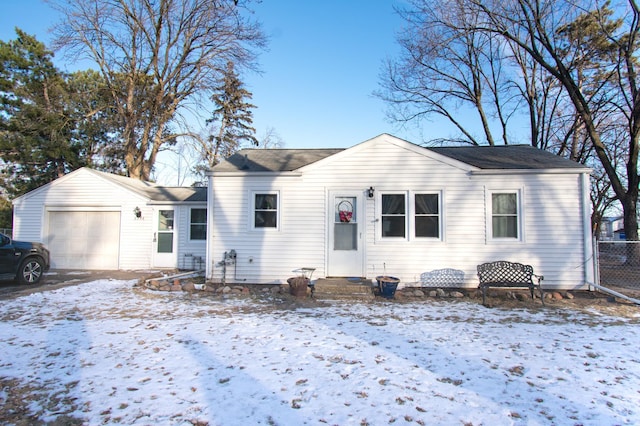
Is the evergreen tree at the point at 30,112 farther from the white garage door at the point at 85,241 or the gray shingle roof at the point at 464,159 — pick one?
the gray shingle roof at the point at 464,159

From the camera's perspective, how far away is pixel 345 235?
9055mm

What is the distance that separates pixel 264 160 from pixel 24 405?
8294 millimetres

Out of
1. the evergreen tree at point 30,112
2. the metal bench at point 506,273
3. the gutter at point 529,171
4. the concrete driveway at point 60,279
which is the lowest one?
the concrete driveway at point 60,279

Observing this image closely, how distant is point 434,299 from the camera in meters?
7.83

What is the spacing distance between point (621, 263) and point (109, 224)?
18357mm

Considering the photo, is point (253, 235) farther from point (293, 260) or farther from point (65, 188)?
point (65, 188)

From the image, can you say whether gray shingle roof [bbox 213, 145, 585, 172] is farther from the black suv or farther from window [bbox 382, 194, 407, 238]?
the black suv

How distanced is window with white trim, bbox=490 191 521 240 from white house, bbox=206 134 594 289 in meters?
0.03

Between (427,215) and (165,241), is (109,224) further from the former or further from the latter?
(427,215)

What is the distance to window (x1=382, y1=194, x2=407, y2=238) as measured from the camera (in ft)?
29.3

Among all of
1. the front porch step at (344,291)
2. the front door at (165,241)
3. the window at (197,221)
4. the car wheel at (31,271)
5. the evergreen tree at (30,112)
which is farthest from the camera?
the evergreen tree at (30,112)

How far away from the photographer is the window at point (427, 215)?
8852mm

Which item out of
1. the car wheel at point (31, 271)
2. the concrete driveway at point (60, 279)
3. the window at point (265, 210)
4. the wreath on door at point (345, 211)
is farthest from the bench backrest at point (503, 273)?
the car wheel at point (31, 271)

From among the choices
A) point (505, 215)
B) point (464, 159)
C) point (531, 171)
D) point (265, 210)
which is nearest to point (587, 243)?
point (505, 215)
